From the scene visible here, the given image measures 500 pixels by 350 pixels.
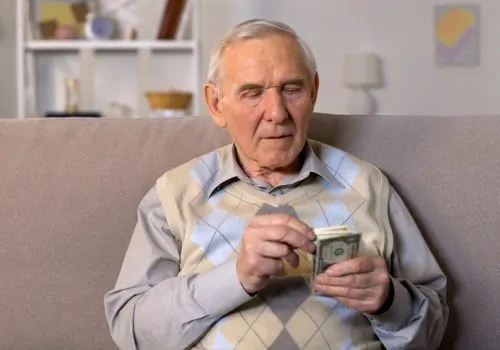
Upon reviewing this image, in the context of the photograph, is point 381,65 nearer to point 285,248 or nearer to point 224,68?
point 224,68

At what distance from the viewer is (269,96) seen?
1309 mm

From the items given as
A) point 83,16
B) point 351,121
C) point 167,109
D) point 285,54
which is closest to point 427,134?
point 351,121

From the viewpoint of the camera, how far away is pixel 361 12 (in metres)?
3.72

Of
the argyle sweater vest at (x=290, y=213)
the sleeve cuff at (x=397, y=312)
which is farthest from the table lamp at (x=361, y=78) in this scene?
the sleeve cuff at (x=397, y=312)

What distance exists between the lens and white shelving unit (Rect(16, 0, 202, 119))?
354cm

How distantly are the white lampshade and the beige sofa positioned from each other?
2.13 metres

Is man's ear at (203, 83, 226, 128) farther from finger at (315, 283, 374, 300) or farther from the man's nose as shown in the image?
finger at (315, 283, 374, 300)

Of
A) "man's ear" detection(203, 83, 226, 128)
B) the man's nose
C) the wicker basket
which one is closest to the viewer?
the man's nose

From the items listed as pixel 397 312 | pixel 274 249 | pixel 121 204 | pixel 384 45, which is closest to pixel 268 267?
pixel 274 249

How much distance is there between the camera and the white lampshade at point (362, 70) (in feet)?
11.9

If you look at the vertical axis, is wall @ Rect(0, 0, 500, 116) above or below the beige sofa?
above

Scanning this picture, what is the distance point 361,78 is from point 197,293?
8.50 feet

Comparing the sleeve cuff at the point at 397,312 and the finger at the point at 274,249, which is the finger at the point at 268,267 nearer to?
the finger at the point at 274,249

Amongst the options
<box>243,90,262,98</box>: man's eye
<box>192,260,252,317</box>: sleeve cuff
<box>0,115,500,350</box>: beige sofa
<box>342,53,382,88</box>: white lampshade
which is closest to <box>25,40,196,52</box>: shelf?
<box>342,53,382,88</box>: white lampshade
